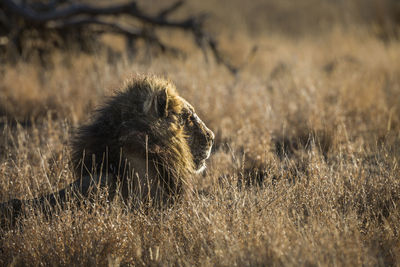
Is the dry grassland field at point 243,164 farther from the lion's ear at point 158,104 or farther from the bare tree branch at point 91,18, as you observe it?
the lion's ear at point 158,104

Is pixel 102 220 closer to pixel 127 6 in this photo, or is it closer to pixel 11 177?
pixel 11 177

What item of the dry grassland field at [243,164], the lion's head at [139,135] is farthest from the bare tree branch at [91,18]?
the lion's head at [139,135]

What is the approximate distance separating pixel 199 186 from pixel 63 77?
425 centimetres

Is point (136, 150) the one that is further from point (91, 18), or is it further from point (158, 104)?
point (91, 18)

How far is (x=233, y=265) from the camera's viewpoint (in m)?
2.62

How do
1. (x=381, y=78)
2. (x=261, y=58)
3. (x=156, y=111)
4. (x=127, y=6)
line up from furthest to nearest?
(x=261, y=58), (x=127, y=6), (x=381, y=78), (x=156, y=111)

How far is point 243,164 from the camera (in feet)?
11.5

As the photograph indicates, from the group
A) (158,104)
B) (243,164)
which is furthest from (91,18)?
(243,164)

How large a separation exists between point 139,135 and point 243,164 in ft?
2.87

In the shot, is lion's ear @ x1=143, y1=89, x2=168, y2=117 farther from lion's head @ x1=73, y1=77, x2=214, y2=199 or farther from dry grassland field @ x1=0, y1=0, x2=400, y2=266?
dry grassland field @ x1=0, y1=0, x2=400, y2=266

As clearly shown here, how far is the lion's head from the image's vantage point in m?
3.25

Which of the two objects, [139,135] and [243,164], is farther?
[243,164]

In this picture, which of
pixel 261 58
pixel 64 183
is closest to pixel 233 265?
pixel 64 183

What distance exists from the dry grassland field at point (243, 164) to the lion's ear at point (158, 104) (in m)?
0.66
